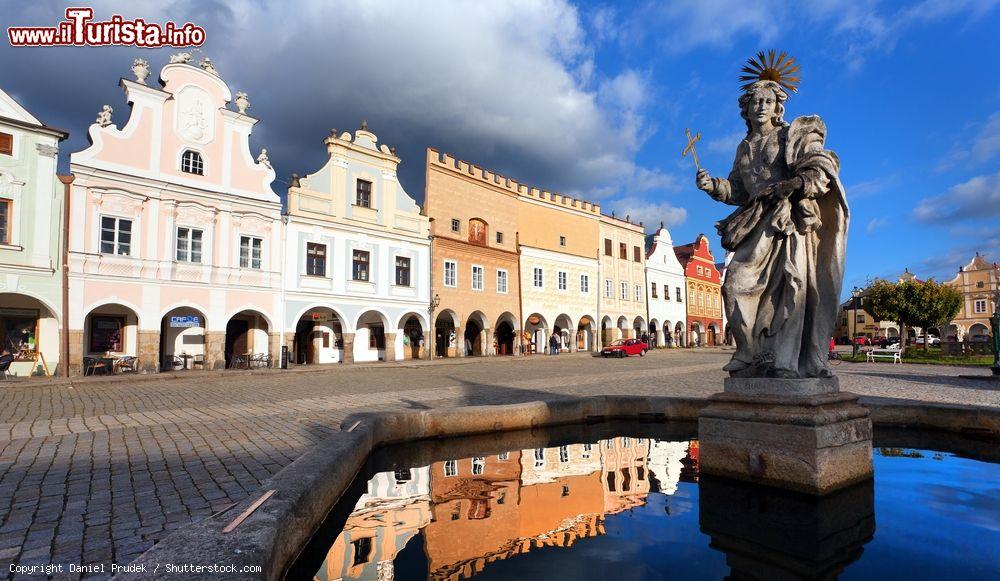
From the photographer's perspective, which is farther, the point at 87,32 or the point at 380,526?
the point at 87,32

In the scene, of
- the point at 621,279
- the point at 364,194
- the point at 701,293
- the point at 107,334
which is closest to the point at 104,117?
the point at 107,334

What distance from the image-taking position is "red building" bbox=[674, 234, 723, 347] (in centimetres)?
5253

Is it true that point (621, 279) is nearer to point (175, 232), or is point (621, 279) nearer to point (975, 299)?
point (175, 232)

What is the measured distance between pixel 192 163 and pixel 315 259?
6569 millimetres

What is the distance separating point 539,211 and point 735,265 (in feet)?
114

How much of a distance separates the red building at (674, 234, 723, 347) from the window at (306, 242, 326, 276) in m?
37.4

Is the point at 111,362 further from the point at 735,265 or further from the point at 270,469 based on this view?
the point at 735,265

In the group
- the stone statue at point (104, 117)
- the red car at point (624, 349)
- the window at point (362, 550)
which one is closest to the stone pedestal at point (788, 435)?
the window at point (362, 550)

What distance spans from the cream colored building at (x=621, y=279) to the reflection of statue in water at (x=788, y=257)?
3756 cm

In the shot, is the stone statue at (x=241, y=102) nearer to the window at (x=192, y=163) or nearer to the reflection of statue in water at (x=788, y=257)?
the window at (x=192, y=163)

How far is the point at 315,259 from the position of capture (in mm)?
25812

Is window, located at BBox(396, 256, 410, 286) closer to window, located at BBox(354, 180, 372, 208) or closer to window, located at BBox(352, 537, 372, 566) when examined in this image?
window, located at BBox(354, 180, 372, 208)

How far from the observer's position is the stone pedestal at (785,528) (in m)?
2.53

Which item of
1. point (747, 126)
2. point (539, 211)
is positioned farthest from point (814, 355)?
point (539, 211)
